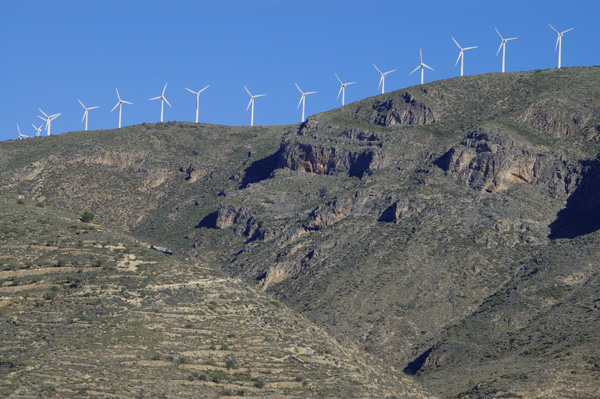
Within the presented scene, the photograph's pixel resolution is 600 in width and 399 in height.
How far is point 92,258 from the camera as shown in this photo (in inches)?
4129

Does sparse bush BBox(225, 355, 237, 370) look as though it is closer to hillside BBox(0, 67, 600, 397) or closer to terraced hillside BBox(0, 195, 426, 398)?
terraced hillside BBox(0, 195, 426, 398)

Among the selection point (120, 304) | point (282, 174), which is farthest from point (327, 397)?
point (282, 174)

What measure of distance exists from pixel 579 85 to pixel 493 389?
9205 cm

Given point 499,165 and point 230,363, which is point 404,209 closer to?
point 499,165

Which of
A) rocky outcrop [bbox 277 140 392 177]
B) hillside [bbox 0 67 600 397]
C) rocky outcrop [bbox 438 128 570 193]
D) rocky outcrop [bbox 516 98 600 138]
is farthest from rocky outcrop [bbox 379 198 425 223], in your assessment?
rocky outcrop [bbox 516 98 600 138]

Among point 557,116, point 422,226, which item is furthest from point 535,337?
point 557,116

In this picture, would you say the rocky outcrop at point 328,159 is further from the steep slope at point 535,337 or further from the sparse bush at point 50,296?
the sparse bush at point 50,296

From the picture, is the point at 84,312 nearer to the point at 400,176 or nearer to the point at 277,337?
the point at 277,337

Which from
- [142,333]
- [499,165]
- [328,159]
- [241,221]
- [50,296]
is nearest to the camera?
[142,333]

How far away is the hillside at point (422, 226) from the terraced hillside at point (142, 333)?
28242 mm

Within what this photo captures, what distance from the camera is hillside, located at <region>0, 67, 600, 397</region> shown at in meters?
141

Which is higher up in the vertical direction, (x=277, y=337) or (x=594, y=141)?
(x=594, y=141)

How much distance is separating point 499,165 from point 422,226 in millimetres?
16197

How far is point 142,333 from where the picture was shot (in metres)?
91.8
